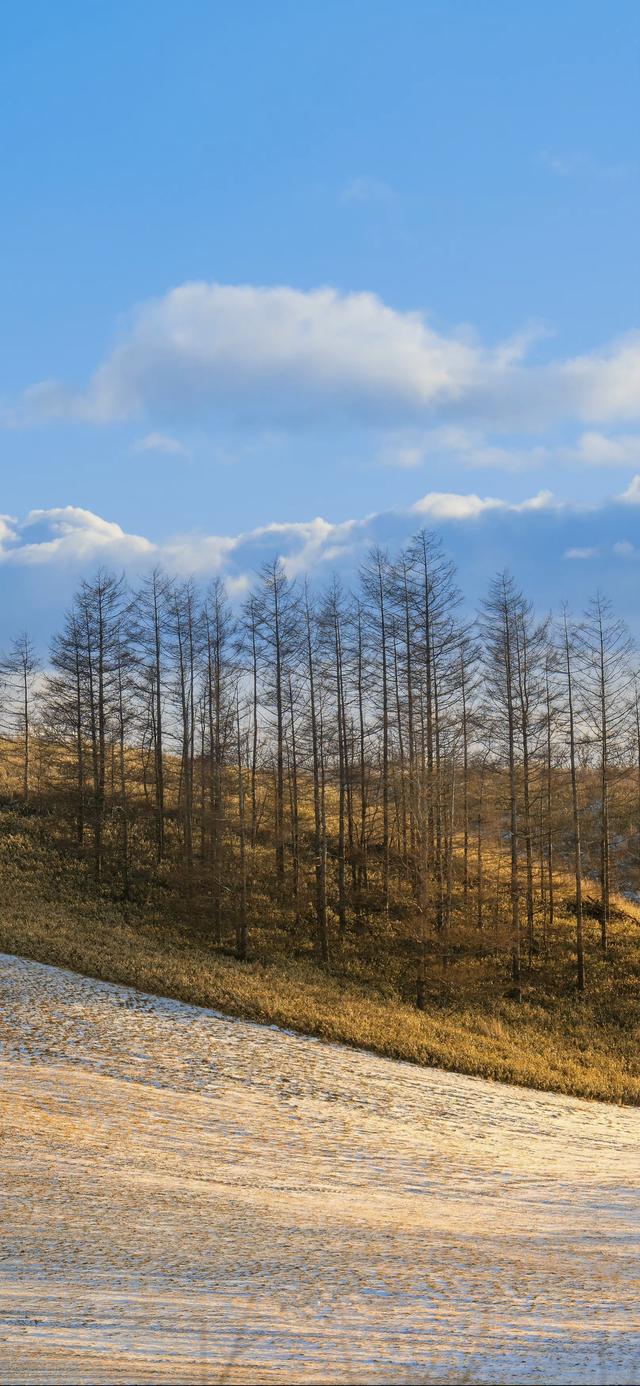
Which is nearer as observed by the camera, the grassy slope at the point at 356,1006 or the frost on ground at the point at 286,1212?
the frost on ground at the point at 286,1212

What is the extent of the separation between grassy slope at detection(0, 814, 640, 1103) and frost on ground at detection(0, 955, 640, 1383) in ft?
4.08

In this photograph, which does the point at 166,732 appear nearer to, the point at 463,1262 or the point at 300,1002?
the point at 300,1002

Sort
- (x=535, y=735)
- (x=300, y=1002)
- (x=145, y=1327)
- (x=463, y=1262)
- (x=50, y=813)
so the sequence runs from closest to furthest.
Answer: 1. (x=145, y=1327)
2. (x=463, y=1262)
3. (x=300, y=1002)
4. (x=535, y=735)
5. (x=50, y=813)

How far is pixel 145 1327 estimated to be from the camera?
26.6 ft

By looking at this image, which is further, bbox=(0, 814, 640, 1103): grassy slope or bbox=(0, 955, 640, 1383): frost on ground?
bbox=(0, 814, 640, 1103): grassy slope

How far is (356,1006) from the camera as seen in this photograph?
26094mm

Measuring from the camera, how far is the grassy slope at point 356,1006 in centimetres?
2250

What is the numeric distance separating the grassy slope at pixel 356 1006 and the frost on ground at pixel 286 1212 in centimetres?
124

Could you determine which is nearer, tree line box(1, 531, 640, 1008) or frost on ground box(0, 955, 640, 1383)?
frost on ground box(0, 955, 640, 1383)

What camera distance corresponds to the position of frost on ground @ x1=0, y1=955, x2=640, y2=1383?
300 inches

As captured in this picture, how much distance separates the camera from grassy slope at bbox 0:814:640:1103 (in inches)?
886

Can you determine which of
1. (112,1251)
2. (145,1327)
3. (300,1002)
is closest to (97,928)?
(300,1002)

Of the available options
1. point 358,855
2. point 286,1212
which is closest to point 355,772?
point 358,855

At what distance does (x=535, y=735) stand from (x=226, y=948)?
15092 millimetres
